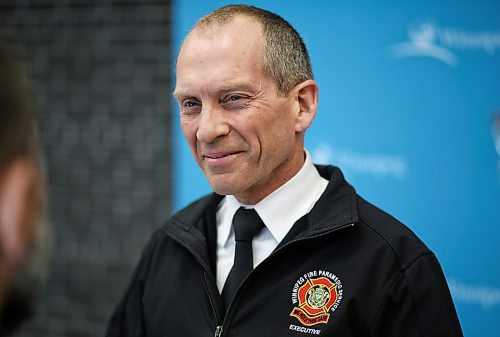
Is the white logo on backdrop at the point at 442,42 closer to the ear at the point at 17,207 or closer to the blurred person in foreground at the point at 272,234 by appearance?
the blurred person in foreground at the point at 272,234

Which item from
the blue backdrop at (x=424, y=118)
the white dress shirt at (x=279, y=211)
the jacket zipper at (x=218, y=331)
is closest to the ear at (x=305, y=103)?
the white dress shirt at (x=279, y=211)

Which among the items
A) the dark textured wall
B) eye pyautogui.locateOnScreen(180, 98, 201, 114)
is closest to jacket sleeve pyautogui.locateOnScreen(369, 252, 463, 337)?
eye pyautogui.locateOnScreen(180, 98, 201, 114)

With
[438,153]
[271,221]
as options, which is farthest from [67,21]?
[271,221]

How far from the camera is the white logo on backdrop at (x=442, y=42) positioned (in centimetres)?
260

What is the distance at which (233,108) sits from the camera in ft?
5.57

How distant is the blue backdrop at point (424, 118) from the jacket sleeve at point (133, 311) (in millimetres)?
1277

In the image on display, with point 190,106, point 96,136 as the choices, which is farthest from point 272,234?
point 96,136

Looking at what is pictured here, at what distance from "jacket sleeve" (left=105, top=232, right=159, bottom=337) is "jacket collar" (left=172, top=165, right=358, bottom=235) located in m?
0.17

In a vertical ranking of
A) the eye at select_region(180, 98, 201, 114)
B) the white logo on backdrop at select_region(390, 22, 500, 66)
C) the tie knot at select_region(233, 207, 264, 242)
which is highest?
the white logo on backdrop at select_region(390, 22, 500, 66)

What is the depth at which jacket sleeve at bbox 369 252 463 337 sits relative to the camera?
61.0 inches

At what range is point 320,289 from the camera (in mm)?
1615

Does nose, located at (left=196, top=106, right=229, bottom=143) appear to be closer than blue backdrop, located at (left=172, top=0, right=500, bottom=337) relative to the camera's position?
Yes

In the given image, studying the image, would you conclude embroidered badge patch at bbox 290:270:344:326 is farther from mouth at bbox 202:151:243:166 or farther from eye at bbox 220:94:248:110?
eye at bbox 220:94:248:110

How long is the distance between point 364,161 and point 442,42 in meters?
0.63
